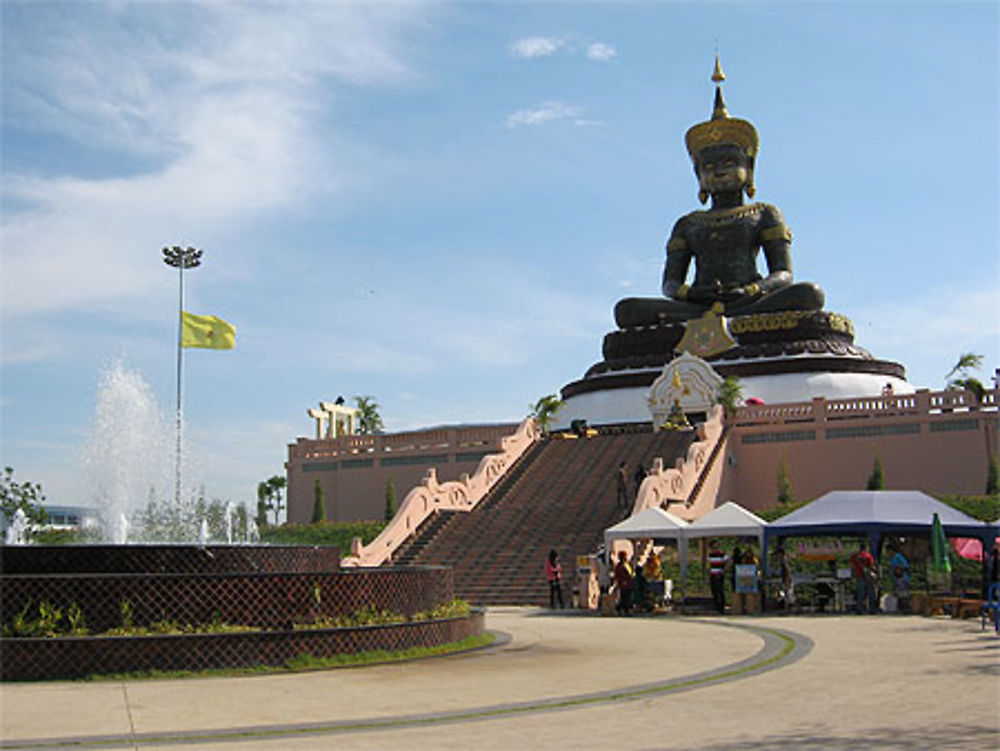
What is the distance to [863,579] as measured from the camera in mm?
22531

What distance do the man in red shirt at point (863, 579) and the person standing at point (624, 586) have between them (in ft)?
14.1

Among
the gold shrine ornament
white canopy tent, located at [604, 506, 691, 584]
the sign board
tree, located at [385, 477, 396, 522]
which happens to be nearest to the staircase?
white canopy tent, located at [604, 506, 691, 584]

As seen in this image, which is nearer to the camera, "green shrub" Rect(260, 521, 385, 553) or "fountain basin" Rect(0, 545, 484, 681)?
"fountain basin" Rect(0, 545, 484, 681)

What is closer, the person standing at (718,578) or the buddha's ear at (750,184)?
the person standing at (718,578)

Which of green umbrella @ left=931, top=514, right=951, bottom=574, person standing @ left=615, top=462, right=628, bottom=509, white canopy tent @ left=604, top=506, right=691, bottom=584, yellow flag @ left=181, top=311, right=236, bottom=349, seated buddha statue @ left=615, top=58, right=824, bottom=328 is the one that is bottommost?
green umbrella @ left=931, top=514, right=951, bottom=574

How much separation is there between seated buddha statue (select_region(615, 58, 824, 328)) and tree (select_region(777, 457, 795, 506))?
14.8 meters

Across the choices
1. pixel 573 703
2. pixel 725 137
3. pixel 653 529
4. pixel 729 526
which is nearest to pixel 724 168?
pixel 725 137

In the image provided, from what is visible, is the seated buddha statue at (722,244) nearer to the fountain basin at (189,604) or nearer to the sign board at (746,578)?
the sign board at (746,578)

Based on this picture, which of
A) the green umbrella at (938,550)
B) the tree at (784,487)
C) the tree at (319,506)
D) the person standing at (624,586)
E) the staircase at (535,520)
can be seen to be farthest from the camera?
the tree at (319,506)

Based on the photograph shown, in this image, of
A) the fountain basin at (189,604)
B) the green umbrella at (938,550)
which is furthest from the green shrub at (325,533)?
the fountain basin at (189,604)

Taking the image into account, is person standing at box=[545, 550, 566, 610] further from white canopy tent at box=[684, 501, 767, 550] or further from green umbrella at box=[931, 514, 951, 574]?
green umbrella at box=[931, 514, 951, 574]

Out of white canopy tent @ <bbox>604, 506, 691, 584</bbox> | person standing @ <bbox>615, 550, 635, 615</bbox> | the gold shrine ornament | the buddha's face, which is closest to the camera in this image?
person standing @ <bbox>615, 550, 635, 615</bbox>

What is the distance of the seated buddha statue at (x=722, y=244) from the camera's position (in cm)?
5172

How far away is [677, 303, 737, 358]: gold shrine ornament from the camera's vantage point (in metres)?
49.1
